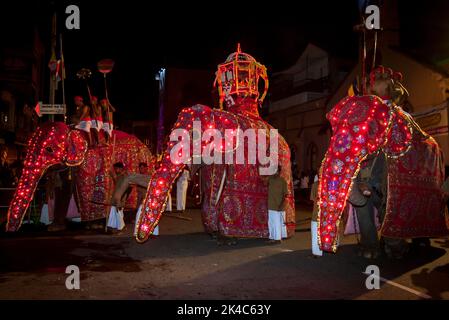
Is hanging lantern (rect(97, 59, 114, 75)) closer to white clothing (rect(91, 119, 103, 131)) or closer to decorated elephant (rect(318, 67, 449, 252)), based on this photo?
white clothing (rect(91, 119, 103, 131))

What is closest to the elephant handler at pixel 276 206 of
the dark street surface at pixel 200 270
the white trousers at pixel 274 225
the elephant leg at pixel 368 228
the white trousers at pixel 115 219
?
the white trousers at pixel 274 225

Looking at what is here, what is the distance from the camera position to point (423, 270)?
244 inches

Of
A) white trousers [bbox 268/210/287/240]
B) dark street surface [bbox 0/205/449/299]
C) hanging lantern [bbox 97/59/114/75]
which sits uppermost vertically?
hanging lantern [bbox 97/59/114/75]

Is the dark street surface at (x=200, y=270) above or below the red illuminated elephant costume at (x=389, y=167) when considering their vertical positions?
below

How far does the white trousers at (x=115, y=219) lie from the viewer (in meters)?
9.38

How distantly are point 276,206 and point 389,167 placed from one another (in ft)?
7.48

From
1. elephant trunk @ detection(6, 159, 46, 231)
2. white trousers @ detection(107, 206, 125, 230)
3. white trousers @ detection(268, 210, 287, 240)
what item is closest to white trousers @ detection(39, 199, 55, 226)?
elephant trunk @ detection(6, 159, 46, 231)

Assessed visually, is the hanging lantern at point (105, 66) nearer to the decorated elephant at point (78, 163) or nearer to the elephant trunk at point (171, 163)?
the decorated elephant at point (78, 163)

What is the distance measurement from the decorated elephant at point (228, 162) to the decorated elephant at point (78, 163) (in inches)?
105

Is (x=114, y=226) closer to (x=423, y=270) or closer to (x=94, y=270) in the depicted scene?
(x=94, y=270)

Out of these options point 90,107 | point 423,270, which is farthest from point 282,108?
point 423,270

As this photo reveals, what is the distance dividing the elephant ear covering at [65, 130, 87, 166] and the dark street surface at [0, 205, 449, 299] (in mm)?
1546

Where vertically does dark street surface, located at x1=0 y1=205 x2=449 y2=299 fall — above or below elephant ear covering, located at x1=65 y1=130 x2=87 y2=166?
below

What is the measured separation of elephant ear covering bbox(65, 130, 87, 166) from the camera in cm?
930
